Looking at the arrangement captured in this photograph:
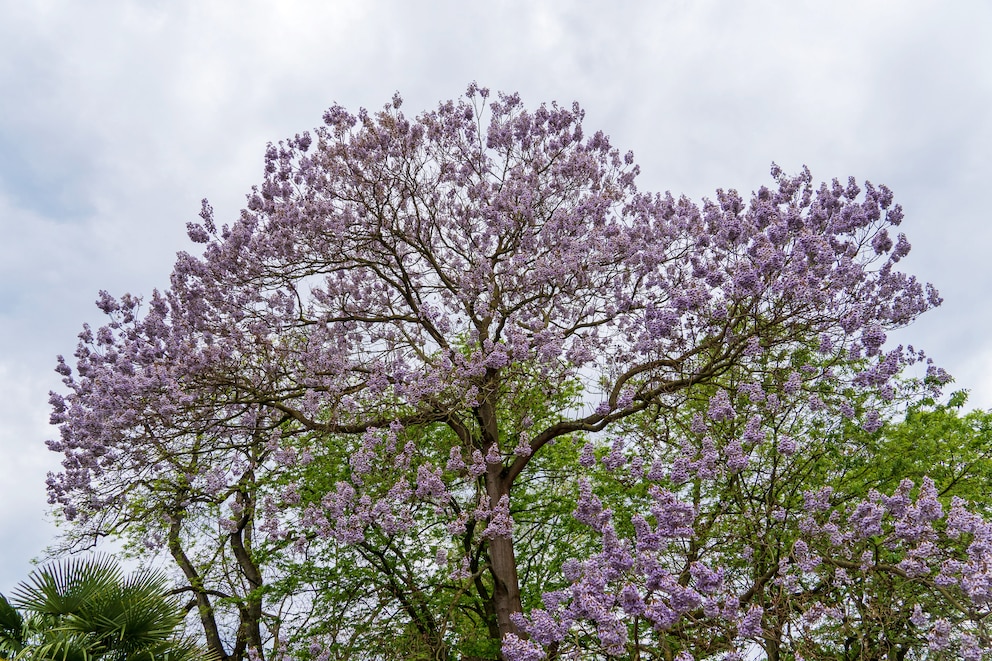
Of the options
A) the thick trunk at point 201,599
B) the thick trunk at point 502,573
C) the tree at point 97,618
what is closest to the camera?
the tree at point 97,618

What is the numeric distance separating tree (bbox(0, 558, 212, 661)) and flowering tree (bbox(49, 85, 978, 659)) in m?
1.45

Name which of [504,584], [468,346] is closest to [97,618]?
[504,584]

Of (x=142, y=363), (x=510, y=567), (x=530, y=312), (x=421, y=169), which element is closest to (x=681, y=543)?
(x=510, y=567)

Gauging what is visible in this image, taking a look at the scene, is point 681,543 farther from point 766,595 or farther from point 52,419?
point 52,419

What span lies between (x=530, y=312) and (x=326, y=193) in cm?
334

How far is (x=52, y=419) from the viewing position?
38.3 ft

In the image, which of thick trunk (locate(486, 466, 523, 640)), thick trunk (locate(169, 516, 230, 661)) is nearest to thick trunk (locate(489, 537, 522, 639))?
thick trunk (locate(486, 466, 523, 640))

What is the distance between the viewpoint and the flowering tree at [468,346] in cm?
912

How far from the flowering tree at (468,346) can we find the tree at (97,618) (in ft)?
4.75

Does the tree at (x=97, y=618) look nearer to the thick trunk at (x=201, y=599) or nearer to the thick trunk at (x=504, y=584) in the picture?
the thick trunk at (x=504, y=584)

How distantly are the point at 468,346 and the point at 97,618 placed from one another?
22.8 feet

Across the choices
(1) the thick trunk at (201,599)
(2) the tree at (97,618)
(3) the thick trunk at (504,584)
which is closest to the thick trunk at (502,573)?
(3) the thick trunk at (504,584)

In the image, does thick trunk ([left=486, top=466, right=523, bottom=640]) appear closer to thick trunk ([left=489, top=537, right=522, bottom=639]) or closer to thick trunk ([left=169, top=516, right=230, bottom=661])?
thick trunk ([left=489, top=537, right=522, bottom=639])

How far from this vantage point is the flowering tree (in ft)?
29.9
